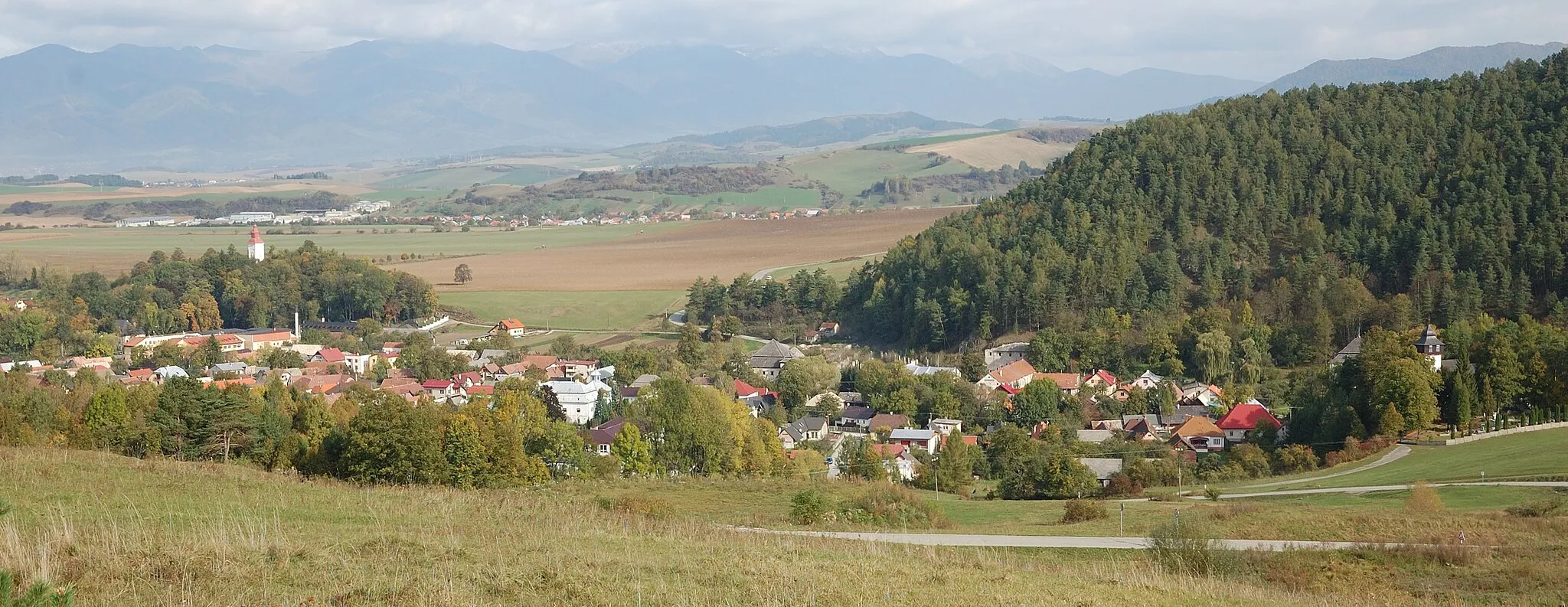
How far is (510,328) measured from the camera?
68.7 m

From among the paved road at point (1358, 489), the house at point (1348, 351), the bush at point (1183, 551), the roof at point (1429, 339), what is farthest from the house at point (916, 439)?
the bush at point (1183, 551)

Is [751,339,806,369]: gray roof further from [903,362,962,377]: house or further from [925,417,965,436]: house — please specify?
[925,417,965,436]: house

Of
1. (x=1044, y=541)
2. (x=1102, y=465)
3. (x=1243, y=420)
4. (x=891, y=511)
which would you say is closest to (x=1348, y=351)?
(x=1243, y=420)

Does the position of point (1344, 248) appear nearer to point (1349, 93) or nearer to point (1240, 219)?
point (1240, 219)

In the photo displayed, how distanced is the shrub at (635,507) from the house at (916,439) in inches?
889

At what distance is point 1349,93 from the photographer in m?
74.1

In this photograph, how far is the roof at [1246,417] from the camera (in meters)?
41.2

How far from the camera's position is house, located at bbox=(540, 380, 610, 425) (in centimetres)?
4672

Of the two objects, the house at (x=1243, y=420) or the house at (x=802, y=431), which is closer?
the house at (x=1243, y=420)

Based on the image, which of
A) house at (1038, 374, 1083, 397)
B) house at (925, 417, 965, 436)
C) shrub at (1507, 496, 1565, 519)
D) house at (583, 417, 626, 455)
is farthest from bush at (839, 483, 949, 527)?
house at (1038, 374, 1083, 397)

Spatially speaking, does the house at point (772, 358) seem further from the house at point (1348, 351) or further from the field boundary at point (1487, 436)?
the field boundary at point (1487, 436)

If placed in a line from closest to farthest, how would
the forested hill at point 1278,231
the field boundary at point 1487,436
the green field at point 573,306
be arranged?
the field boundary at point 1487,436 → the forested hill at point 1278,231 → the green field at point 573,306

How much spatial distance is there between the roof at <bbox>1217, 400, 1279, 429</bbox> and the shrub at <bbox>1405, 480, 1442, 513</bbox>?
16.6 metres

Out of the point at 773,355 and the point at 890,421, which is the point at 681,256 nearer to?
the point at 773,355
